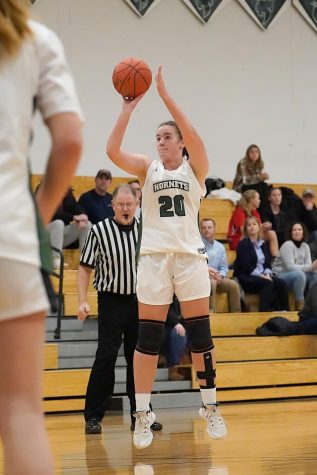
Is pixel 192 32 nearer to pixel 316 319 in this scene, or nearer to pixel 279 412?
pixel 316 319

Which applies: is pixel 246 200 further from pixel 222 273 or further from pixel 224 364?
pixel 224 364

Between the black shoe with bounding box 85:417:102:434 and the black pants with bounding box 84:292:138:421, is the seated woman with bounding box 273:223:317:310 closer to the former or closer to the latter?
the black pants with bounding box 84:292:138:421

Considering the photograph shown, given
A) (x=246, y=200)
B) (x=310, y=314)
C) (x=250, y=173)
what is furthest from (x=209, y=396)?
(x=250, y=173)

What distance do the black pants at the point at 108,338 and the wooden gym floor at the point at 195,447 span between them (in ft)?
0.84

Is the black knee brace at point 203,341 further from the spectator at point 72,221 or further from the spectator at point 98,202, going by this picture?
the spectator at point 98,202

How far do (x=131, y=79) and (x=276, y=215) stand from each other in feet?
24.1

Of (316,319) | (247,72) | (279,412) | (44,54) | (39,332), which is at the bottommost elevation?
(279,412)

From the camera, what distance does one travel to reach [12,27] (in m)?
1.93

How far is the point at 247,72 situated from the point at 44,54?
13.3m

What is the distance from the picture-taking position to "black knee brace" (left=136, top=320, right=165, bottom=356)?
5.20m

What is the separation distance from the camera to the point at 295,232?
11.3 m

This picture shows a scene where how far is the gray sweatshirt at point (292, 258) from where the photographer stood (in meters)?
11.0

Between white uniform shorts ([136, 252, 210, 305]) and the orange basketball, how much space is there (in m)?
1.00

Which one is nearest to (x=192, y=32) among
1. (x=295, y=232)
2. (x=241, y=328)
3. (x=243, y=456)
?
(x=295, y=232)
